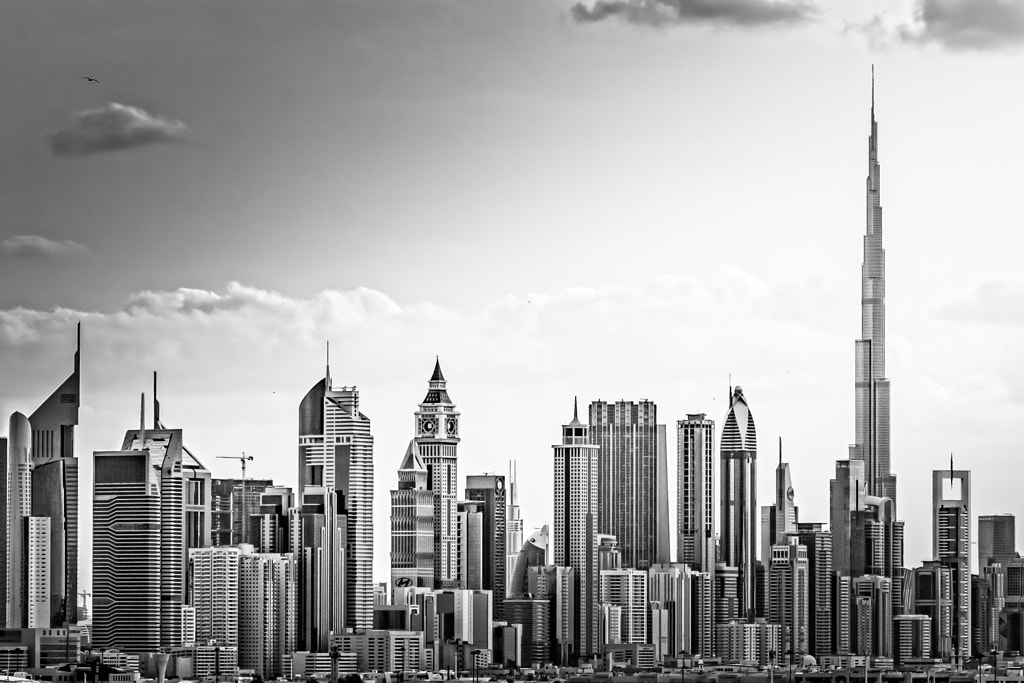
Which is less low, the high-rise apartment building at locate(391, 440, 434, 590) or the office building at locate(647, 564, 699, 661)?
the high-rise apartment building at locate(391, 440, 434, 590)

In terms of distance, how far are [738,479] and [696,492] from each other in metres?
2.38

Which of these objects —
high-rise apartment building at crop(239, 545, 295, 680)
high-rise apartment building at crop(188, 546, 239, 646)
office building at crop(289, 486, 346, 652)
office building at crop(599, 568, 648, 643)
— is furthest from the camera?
office building at crop(599, 568, 648, 643)

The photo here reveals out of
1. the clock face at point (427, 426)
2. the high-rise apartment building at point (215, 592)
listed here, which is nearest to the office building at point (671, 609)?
the clock face at point (427, 426)

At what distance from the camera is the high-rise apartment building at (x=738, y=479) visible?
8200 cm

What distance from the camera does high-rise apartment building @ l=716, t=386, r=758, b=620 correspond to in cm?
8200

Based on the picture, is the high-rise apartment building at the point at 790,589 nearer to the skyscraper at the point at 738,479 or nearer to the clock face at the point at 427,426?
the skyscraper at the point at 738,479

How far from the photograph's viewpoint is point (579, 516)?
81.9m

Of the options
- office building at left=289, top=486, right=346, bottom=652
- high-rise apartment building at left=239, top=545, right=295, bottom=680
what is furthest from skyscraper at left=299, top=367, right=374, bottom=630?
high-rise apartment building at left=239, top=545, right=295, bottom=680

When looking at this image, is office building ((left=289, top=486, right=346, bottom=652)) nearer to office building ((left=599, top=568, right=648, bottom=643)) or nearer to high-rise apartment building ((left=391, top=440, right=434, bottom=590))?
high-rise apartment building ((left=391, top=440, right=434, bottom=590))

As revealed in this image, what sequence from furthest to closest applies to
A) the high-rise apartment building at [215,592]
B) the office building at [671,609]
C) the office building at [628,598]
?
the office building at [671,609] → the office building at [628,598] → the high-rise apartment building at [215,592]

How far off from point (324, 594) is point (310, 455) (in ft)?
29.3

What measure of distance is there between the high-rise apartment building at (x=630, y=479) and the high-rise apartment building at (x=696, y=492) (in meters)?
1.05

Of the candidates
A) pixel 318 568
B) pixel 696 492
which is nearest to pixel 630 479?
pixel 696 492

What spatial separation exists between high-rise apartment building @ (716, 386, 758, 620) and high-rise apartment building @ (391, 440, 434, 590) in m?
10.3
